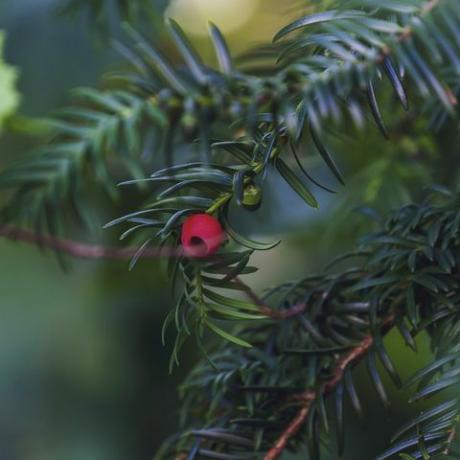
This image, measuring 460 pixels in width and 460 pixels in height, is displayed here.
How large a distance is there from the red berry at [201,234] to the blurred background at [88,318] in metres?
0.29

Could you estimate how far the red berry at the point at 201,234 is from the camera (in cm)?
21

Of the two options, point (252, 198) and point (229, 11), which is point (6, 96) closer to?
point (252, 198)

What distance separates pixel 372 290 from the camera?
27 centimetres

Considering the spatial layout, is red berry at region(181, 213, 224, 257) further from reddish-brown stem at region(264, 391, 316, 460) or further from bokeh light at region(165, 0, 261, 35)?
bokeh light at region(165, 0, 261, 35)

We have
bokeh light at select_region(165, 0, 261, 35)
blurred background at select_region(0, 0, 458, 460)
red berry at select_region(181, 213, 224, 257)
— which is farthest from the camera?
bokeh light at select_region(165, 0, 261, 35)

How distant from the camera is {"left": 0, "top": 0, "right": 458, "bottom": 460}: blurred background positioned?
0.58m

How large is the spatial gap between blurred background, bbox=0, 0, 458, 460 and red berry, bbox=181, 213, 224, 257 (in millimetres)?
288

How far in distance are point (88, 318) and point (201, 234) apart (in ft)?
1.70

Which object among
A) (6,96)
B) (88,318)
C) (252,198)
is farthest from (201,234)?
(88,318)

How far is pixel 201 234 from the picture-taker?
21cm

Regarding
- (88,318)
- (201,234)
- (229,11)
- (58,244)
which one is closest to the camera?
(201,234)

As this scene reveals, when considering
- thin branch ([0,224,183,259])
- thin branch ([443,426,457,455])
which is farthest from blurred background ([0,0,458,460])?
thin branch ([443,426,457,455])

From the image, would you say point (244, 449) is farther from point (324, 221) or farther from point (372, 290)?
point (324, 221)

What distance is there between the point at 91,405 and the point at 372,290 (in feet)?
1.47
